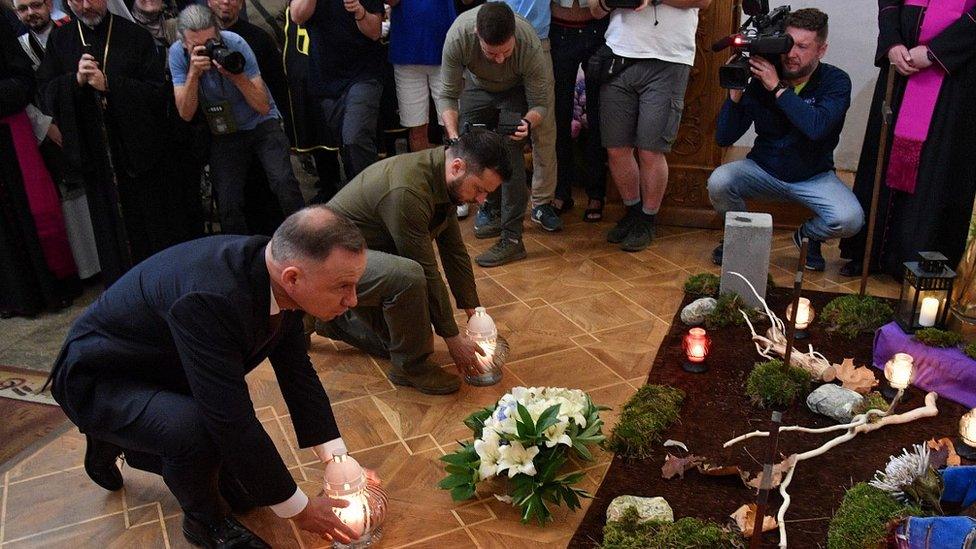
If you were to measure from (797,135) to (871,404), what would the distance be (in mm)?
1567

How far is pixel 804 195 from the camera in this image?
407 centimetres

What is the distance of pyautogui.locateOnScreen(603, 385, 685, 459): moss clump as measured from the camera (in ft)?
9.11

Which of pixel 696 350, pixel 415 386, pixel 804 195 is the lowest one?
pixel 415 386

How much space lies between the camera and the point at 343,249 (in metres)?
2.05

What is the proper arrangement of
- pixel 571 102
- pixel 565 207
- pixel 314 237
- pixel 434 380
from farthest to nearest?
1. pixel 565 207
2. pixel 571 102
3. pixel 434 380
4. pixel 314 237

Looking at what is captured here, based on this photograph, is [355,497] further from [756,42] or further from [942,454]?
[756,42]

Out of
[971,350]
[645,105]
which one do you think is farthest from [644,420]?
[645,105]

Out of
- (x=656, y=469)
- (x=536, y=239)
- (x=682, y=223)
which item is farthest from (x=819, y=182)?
(x=656, y=469)

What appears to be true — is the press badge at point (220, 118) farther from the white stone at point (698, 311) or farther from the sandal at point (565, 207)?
the white stone at point (698, 311)

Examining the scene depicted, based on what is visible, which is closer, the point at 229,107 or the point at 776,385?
the point at 776,385

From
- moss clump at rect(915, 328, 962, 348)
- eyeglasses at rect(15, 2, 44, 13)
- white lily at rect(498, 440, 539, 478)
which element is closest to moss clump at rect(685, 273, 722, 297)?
moss clump at rect(915, 328, 962, 348)

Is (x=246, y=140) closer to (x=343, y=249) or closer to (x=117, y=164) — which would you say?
(x=117, y=164)

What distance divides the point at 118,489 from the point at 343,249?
130 centimetres

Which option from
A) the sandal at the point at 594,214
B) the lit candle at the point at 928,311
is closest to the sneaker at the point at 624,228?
the sandal at the point at 594,214
